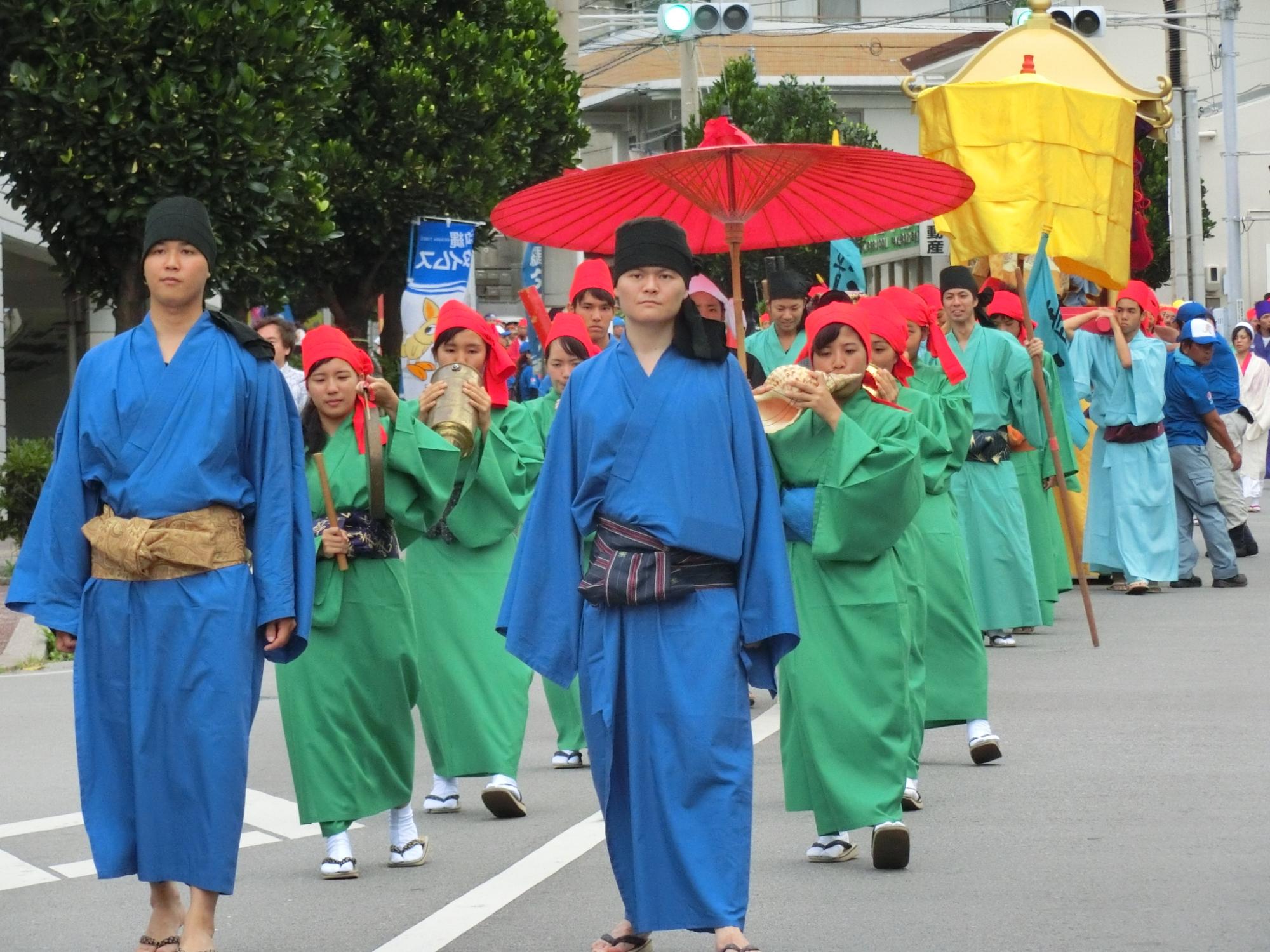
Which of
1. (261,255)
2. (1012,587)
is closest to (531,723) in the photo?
(1012,587)

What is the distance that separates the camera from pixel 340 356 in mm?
6859

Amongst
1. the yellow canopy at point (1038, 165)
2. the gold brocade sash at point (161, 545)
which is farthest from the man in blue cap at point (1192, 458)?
the gold brocade sash at point (161, 545)

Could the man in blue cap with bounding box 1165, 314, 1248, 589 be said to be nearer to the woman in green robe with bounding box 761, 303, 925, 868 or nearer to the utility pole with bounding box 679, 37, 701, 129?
the woman in green robe with bounding box 761, 303, 925, 868

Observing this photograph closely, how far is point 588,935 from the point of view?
5.85 metres

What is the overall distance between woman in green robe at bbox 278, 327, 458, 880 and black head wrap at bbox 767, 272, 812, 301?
3.80m

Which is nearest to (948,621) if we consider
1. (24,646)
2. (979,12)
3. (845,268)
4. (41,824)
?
(41,824)

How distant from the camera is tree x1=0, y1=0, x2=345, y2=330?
14.0 meters

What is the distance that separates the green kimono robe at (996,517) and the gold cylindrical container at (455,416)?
4.56m

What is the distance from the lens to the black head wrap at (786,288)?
34.3 ft

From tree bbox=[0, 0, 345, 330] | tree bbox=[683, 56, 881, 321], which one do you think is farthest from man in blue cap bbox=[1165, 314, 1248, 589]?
tree bbox=[683, 56, 881, 321]

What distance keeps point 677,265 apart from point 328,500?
1761 mm

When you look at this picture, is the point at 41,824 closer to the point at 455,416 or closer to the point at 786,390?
the point at 455,416

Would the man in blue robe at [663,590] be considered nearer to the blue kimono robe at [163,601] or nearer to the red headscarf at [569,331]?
A: the blue kimono robe at [163,601]

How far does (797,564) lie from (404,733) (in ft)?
4.40
